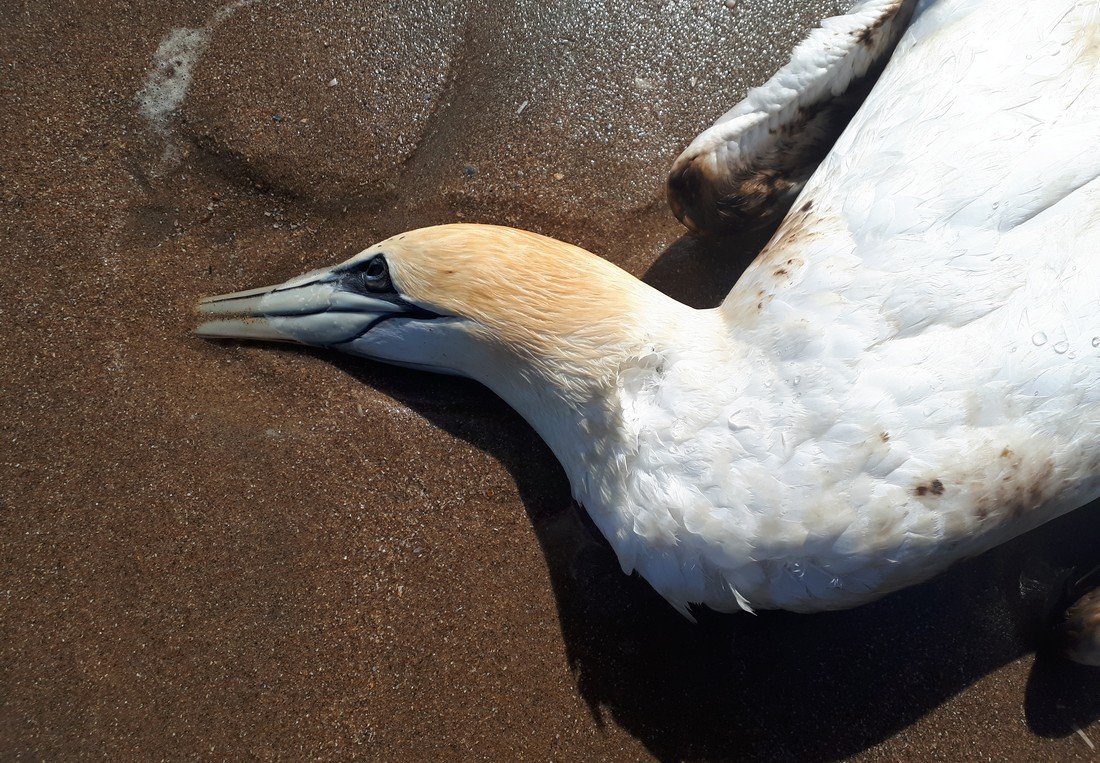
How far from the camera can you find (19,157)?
8.17 feet

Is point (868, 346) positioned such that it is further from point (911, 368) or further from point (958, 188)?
point (958, 188)

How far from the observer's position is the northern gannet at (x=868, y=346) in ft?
5.46

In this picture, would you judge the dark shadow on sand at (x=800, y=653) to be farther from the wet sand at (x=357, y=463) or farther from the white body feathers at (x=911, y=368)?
the white body feathers at (x=911, y=368)

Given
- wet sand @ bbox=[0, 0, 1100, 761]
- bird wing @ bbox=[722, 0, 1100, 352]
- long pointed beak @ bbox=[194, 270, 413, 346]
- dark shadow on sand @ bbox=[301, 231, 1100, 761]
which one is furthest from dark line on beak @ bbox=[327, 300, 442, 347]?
bird wing @ bbox=[722, 0, 1100, 352]

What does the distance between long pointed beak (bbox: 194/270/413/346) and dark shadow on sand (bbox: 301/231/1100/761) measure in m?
0.79

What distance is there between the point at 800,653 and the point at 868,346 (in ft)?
3.94

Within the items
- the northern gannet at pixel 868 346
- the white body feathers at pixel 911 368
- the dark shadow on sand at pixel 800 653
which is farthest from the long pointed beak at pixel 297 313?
the white body feathers at pixel 911 368

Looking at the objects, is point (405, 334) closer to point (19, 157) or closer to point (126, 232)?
point (126, 232)

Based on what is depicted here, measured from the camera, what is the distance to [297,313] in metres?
2.45

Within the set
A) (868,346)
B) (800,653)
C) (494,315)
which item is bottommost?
(800,653)

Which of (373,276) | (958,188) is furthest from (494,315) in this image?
(958,188)

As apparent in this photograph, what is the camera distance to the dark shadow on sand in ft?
7.44

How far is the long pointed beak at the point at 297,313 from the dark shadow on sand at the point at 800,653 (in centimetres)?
79

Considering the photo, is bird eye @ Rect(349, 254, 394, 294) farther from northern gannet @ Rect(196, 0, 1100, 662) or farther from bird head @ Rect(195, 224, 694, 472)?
northern gannet @ Rect(196, 0, 1100, 662)
